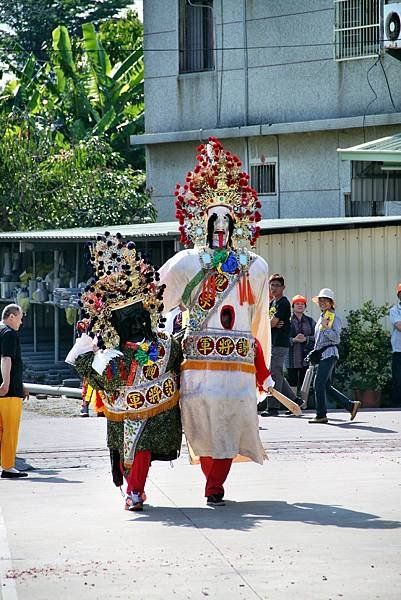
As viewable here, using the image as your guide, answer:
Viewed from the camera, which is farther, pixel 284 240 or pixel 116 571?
pixel 284 240

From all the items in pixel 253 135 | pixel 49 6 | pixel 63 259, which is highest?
pixel 49 6

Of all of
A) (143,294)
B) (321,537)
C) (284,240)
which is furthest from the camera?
(284,240)

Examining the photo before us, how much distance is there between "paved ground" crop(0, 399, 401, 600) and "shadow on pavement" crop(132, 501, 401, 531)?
0.01m

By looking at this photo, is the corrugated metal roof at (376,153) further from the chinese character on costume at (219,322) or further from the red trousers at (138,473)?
the red trousers at (138,473)

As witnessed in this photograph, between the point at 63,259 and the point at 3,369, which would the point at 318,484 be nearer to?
the point at 3,369

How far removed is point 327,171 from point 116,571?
1961cm

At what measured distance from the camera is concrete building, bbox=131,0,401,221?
2700 cm

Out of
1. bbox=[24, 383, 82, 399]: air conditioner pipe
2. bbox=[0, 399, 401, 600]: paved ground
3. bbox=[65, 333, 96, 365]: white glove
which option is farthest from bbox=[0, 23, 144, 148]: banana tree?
bbox=[65, 333, 96, 365]: white glove

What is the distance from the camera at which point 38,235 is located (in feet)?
79.4

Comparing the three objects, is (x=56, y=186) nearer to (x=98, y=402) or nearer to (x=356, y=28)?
(x=356, y=28)

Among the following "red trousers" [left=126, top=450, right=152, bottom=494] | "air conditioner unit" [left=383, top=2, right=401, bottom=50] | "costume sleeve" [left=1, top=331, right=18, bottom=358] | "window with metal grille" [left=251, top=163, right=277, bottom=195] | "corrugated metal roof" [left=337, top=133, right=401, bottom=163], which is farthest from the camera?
"window with metal grille" [left=251, top=163, right=277, bottom=195]

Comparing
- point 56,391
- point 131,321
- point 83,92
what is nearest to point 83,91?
point 83,92

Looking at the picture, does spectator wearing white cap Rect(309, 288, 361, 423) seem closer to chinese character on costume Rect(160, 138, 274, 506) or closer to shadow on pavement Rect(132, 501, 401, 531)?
chinese character on costume Rect(160, 138, 274, 506)

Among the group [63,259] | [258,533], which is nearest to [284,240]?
[63,259]
